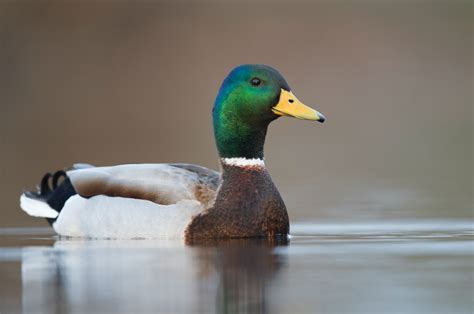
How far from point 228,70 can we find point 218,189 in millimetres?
22549

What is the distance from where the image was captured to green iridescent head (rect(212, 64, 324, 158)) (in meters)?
11.1

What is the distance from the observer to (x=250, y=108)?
36.7 feet

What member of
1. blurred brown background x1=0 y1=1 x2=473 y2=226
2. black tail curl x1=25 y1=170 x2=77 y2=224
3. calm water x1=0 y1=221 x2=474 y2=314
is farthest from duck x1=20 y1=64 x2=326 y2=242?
blurred brown background x1=0 y1=1 x2=473 y2=226

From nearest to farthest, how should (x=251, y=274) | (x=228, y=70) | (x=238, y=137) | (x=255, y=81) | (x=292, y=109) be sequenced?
(x=251, y=274) → (x=292, y=109) → (x=255, y=81) → (x=238, y=137) → (x=228, y=70)

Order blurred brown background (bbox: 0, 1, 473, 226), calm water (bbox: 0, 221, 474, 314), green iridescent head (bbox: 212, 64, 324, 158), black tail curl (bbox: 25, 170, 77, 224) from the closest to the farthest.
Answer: calm water (bbox: 0, 221, 474, 314)
green iridescent head (bbox: 212, 64, 324, 158)
black tail curl (bbox: 25, 170, 77, 224)
blurred brown background (bbox: 0, 1, 473, 226)

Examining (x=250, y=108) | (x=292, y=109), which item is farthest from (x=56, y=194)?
(x=292, y=109)

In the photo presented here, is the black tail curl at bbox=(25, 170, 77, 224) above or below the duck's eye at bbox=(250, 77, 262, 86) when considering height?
below

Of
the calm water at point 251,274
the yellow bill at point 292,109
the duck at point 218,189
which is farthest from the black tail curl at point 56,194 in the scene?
the yellow bill at point 292,109

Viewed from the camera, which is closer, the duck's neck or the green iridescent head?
the green iridescent head

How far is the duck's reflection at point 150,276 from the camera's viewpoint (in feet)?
25.8

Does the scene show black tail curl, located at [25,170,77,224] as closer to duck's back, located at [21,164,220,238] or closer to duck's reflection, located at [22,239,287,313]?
duck's back, located at [21,164,220,238]

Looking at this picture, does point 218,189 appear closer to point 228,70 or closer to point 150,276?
point 150,276

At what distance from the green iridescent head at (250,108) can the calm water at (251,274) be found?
91cm

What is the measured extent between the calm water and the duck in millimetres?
206
